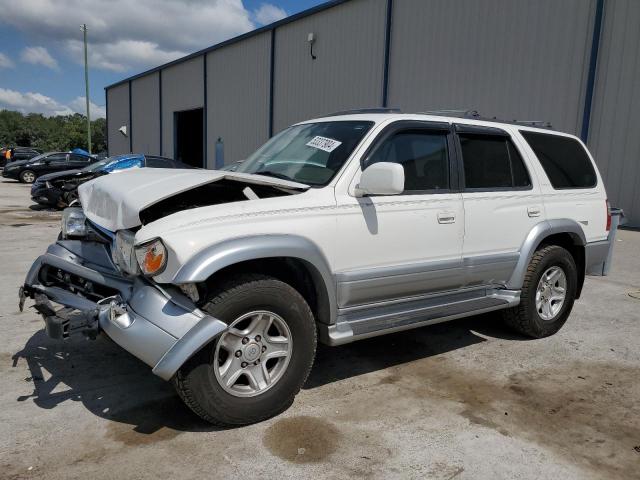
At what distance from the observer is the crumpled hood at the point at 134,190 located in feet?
10.4

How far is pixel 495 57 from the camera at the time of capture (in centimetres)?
1378

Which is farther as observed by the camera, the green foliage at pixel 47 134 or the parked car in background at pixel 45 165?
the green foliage at pixel 47 134

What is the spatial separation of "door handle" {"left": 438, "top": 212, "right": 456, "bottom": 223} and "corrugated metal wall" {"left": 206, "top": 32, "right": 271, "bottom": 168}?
19.2 m

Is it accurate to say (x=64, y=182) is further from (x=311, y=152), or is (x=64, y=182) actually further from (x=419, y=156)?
(x=419, y=156)

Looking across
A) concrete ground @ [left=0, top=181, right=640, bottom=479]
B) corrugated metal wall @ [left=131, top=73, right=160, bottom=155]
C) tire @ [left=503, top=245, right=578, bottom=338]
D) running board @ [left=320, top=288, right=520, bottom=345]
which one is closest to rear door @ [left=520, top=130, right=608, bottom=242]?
tire @ [left=503, top=245, right=578, bottom=338]

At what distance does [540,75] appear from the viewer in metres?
13.0

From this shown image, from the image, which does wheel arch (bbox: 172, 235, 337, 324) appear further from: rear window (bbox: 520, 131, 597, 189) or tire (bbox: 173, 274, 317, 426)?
rear window (bbox: 520, 131, 597, 189)

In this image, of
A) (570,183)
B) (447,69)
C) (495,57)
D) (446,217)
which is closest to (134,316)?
(446,217)

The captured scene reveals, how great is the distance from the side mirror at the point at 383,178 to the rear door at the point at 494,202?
3.27 ft

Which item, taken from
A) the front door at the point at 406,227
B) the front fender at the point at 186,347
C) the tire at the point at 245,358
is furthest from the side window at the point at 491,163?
the front fender at the point at 186,347

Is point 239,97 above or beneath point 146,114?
above

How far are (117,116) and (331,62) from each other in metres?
26.0

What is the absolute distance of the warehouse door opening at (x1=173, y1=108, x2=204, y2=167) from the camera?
30766 millimetres

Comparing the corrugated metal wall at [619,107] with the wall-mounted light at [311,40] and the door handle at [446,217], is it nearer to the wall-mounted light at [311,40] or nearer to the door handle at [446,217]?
the door handle at [446,217]
